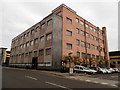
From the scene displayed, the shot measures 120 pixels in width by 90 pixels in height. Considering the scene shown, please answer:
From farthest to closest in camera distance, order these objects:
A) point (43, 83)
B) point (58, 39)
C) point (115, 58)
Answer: point (115, 58)
point (58, 39)
point (43, 83)

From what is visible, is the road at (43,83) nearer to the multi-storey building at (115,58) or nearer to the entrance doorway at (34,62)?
the entrance doorway at (34,62)

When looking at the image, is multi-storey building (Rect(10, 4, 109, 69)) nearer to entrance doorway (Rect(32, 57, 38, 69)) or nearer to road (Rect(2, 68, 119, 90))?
entrance doorway (Rect(32, 57, 38, 69))

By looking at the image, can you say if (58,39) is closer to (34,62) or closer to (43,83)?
(34,62)

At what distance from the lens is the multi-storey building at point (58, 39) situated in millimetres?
28938

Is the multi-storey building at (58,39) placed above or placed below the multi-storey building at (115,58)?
above

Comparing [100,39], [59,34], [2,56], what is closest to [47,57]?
[59,34]

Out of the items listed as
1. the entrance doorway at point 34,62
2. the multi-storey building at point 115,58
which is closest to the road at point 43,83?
the entrance doorway at point 34,62

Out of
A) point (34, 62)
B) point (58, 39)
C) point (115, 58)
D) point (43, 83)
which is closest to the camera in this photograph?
point (43, 83)

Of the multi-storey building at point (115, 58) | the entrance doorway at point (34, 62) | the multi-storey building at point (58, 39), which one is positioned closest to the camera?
the multi-storey building at point (58, 39)

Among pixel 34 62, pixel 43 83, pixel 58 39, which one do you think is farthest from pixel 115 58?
pixel 43 83

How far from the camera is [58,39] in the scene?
1165 inches

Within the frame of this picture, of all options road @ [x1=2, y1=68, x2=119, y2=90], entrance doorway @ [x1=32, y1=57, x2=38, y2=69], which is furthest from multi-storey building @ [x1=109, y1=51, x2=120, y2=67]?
road @ [x1=2, y1=68, x2=119, y2=90]

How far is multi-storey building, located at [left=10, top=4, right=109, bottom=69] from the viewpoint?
94.9ft

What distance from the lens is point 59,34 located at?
30.1m
